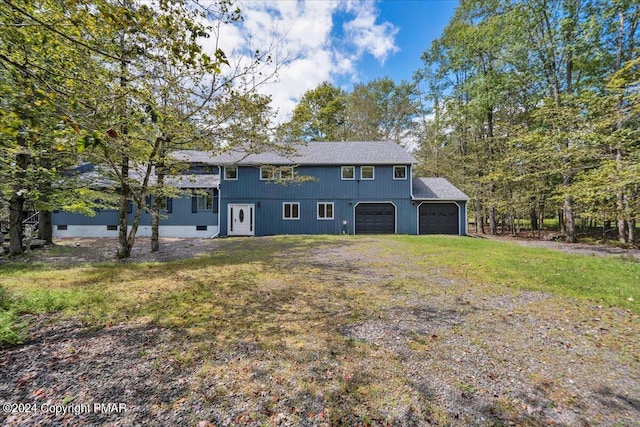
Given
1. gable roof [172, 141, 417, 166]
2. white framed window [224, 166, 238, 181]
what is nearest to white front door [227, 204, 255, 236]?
white framed window [224, 166, 238, 181]

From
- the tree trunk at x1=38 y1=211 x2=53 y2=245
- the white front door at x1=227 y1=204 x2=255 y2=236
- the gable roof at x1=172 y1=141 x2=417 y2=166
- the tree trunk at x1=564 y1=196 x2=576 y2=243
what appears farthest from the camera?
the white front door at x1=227 y1=204 x2=255 y2=236

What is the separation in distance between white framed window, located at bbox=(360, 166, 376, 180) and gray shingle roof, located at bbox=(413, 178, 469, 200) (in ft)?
9.90

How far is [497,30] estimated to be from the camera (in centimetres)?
1780

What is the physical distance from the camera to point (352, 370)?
2.86 meters

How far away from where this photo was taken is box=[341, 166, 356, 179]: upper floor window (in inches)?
660

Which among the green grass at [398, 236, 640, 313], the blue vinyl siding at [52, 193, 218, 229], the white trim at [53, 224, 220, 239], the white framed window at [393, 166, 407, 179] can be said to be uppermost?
the white framed window at [393, 166, 407, 179]

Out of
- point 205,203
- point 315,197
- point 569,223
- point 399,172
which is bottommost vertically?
point 569,223

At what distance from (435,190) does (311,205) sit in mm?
8153

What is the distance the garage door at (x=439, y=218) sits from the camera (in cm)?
1680

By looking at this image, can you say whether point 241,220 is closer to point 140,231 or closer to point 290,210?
point 290,210

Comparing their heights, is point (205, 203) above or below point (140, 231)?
above

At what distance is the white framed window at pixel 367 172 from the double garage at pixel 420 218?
67.5 inches

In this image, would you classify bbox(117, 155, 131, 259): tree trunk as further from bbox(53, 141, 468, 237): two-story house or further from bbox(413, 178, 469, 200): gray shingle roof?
bbox(413, 178, 469, 200): gray shingle roof

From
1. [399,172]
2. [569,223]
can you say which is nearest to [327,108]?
[399,172]
